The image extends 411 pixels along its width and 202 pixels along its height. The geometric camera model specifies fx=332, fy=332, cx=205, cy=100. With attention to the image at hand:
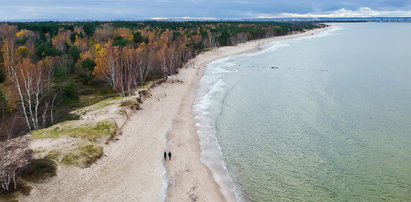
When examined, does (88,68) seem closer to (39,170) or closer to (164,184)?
(39,170)

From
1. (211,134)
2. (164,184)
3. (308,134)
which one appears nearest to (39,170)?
(164,184)

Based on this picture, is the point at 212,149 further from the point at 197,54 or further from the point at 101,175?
the point at 197,54

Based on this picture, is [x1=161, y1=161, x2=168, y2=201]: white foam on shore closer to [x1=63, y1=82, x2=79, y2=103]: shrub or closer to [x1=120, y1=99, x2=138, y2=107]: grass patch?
[x1=120, y1=99, x2=138, y2=107]: grass patch

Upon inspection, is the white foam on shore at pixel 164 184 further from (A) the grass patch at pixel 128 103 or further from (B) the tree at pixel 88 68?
(B) the tree at pixel 88 68

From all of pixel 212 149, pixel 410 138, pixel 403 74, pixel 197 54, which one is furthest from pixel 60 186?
pixel 197 54

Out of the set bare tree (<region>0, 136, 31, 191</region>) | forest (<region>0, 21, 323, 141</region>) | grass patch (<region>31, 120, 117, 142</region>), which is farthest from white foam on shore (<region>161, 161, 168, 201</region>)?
forest (<region>0, 21, 323, 141</region>)
